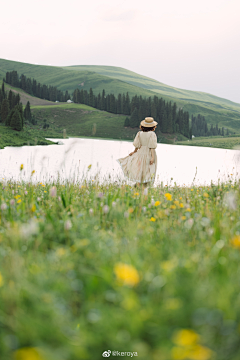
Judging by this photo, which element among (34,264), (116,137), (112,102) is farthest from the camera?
(112,102)

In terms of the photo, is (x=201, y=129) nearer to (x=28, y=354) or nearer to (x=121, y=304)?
(x=121, y=304)

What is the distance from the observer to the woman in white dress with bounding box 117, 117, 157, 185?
10.4 m

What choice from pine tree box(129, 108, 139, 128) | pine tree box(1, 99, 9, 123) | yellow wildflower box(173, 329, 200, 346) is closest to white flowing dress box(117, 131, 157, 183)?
yellow wildflower box(173, 329, 200, 346)

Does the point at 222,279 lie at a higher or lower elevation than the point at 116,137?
lower

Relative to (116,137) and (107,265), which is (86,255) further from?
(116,137)

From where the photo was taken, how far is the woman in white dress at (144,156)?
1037 cm

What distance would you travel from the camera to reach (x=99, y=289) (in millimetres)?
2186

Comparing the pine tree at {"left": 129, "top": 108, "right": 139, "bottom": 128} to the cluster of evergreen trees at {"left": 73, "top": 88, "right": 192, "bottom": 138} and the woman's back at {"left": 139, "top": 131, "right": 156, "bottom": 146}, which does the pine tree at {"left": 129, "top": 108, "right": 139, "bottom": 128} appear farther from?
the woman's back at {"left": 139, "top": 131, "right": 156, "bottom": 146}

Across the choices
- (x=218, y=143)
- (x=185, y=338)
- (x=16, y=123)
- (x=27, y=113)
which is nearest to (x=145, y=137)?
(x=185, y=338)

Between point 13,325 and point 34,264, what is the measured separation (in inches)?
25.5

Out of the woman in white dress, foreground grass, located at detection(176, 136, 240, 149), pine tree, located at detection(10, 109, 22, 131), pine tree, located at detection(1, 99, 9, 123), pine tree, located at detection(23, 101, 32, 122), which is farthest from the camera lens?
foreground grass, located at detection(176, 136, 240, 149)

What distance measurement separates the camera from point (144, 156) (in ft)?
34.4

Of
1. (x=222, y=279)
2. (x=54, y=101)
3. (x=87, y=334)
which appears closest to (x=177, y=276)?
(x=222, y=279)

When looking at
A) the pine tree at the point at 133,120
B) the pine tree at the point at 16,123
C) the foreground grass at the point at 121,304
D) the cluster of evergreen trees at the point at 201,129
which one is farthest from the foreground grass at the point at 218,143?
the foreground grass at the point at 121,304
